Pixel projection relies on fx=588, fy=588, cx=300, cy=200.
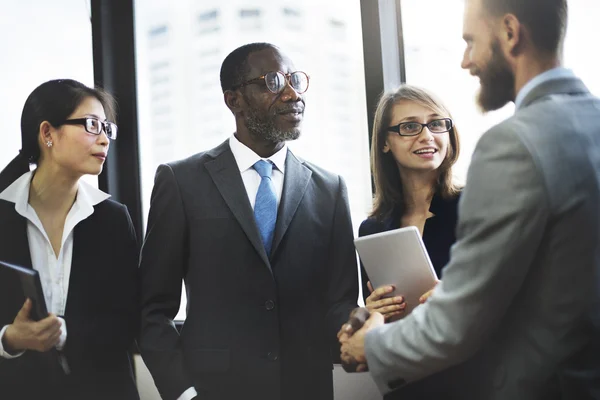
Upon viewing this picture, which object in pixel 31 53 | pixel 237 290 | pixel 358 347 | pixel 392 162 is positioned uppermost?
pixel 31 53

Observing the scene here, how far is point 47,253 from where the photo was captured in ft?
5.66

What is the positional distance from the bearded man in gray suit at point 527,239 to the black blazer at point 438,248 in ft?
1.27

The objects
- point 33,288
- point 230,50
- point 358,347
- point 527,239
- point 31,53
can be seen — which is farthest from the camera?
point 230,50

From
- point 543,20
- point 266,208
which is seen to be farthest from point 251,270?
point 543,20

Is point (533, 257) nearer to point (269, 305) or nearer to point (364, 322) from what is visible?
point (364, 322)

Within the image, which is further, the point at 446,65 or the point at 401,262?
the point at 446,65

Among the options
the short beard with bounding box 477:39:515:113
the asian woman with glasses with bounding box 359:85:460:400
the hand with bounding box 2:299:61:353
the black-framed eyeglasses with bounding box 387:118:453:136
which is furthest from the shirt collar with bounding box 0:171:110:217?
the short beard with bounding box 477:39:515:113

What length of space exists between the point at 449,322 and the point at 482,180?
10.6 inches

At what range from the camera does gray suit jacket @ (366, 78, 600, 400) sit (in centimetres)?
98

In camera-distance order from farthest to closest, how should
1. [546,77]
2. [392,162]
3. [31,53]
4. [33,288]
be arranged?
[31,53] < [392,162] < [33,288] < [546,77]

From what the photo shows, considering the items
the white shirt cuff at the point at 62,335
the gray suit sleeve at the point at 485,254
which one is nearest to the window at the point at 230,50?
the white shirt cuff at the point at 62,335

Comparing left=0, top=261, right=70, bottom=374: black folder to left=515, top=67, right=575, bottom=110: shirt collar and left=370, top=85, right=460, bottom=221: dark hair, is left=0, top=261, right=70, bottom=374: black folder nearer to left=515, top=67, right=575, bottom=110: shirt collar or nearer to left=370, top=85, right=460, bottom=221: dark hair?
left=370, top=85, right=460, bottom=221: dark hair

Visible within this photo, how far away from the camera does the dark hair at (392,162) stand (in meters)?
1.72

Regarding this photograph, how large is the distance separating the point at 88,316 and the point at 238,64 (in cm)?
89
